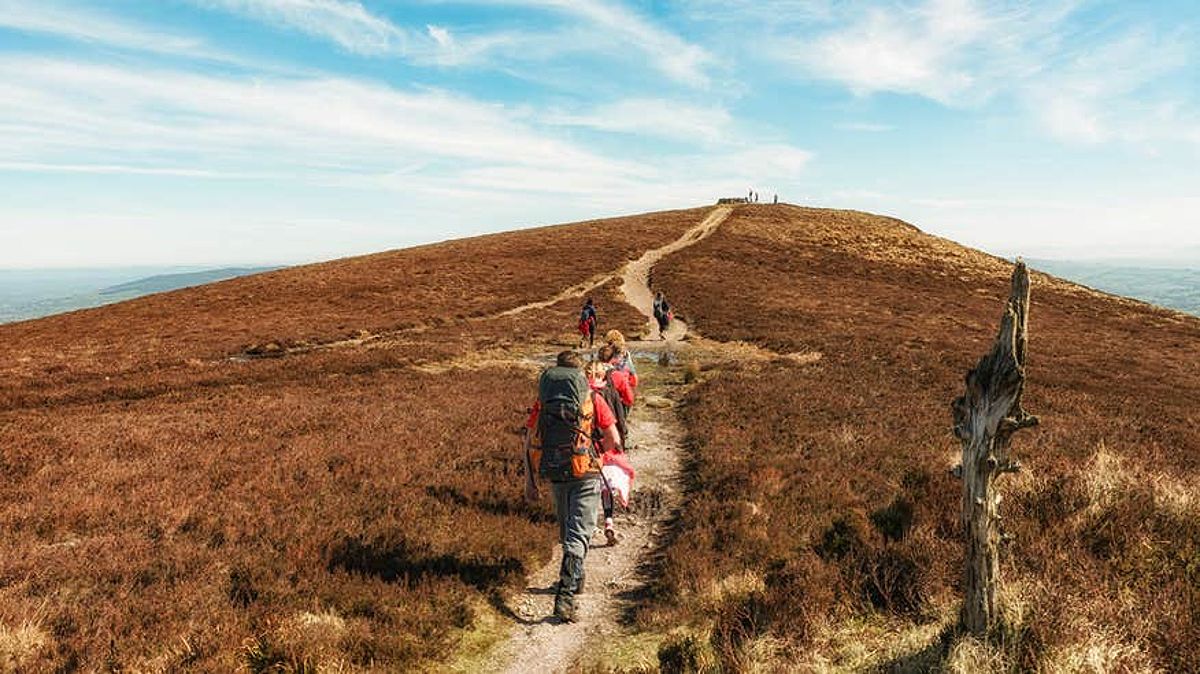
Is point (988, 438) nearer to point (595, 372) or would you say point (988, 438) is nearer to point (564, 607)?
point (564, 607)

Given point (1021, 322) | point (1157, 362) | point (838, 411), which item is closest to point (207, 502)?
point (1021, 322)

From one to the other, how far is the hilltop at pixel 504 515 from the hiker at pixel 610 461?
3.01ft

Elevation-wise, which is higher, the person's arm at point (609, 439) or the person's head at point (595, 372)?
the person's head at point (595, 372)

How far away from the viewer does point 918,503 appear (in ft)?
25.0

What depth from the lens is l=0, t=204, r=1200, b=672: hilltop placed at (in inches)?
211

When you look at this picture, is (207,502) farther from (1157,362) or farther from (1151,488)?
(1157,362)

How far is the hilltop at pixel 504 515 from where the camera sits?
536cm

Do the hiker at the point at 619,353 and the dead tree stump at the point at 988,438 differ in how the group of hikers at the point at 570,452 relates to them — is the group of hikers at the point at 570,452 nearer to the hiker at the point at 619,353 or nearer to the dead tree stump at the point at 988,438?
the hiker at the point at 619,353

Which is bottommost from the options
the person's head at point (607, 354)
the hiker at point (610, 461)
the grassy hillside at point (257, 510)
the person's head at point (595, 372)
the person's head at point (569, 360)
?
the grassy hillside at point (257, 510)

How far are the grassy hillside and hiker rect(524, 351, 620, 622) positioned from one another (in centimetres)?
108

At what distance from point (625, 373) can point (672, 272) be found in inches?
1675

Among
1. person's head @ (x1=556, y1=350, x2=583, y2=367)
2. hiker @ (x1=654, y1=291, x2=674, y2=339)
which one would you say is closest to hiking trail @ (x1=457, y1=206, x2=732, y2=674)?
person's head @ (x1=556, y1=350, x2=583, y2=367)

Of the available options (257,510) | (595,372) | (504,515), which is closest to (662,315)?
(595,372)

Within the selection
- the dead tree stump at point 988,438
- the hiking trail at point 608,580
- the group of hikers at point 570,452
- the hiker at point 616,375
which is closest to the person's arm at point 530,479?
the group of hikers at point 570,452
